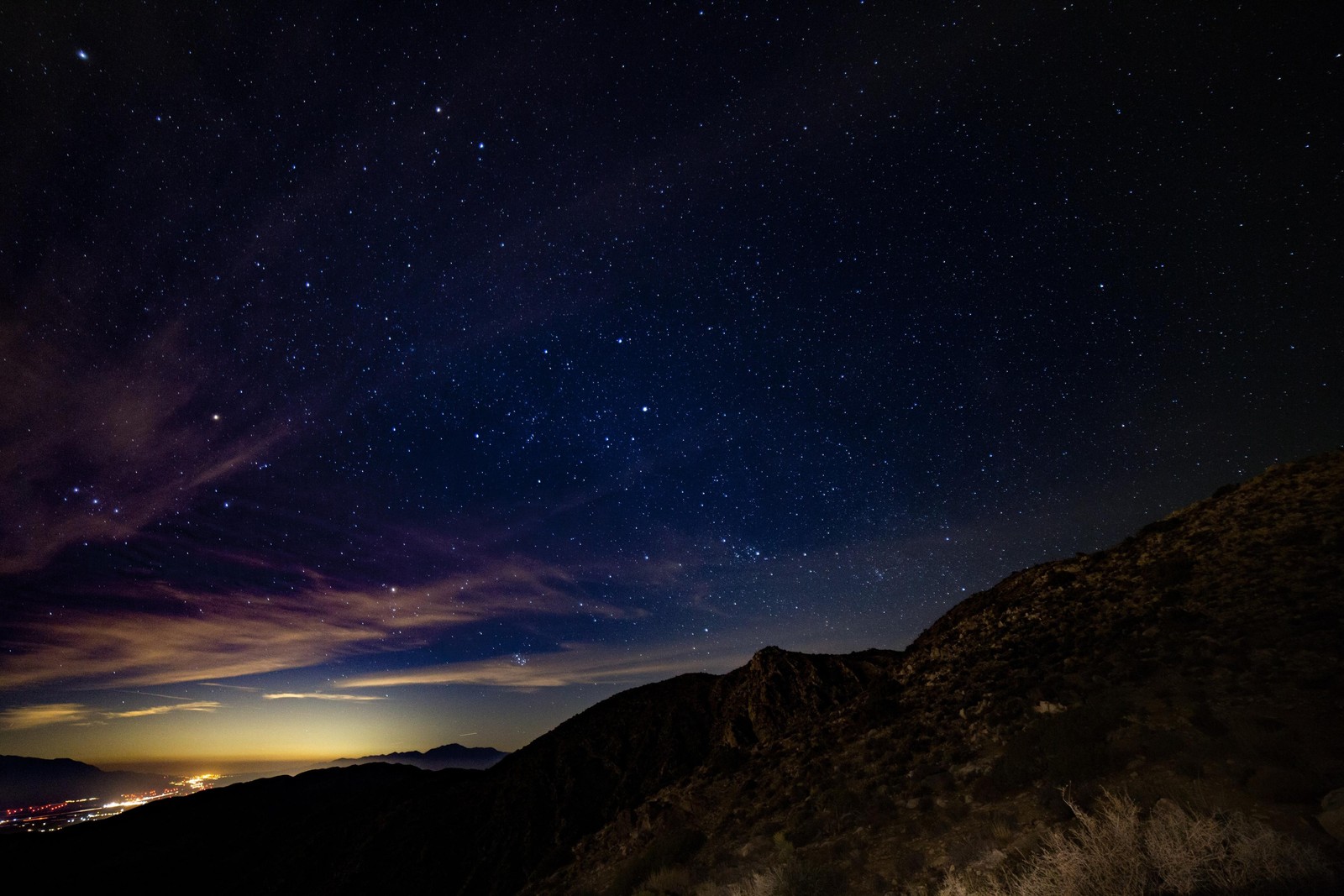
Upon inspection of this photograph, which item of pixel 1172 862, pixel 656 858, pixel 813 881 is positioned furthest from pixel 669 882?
pixel 1172 862

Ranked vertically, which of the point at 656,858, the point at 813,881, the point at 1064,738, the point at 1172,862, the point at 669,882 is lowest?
the point at 656,858

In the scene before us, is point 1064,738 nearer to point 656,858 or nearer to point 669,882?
point 669,882

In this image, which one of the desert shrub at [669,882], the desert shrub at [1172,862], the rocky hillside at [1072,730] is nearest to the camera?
the desert shrub at [1172,862]

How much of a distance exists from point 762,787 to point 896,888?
1022 centimetres

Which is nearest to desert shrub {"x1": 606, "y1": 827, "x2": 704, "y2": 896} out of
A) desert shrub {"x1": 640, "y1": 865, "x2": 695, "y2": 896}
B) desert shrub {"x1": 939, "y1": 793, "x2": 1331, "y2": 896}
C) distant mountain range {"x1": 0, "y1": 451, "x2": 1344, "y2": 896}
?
distant mountain range {"x1": 0, "y1": 451, "x2": 1344, "y2": 896}

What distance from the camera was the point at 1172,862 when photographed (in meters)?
4.91

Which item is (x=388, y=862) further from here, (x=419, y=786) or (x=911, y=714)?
(x=911, y=714)

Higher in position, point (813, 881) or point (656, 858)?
point (813, 881)

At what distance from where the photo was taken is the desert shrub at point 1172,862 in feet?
14.4

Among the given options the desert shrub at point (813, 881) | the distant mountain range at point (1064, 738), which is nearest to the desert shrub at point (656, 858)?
the distant mountain range at point (1064, 738)

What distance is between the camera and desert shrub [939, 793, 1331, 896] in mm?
4398

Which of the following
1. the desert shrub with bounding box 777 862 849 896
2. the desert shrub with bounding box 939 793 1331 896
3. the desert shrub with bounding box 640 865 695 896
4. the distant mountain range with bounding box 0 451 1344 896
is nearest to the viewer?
the desert shrub with bounding box 939 793 1331 896

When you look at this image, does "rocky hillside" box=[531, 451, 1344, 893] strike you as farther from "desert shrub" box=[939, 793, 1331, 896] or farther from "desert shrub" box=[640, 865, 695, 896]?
"desert shrub" box=[939, 793, 1331, 896]

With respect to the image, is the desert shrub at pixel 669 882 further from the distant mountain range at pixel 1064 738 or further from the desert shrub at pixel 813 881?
the desert shrub at pixel 813 881
